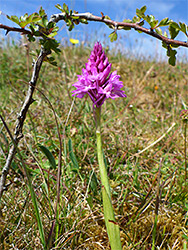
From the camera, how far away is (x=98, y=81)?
1.07 m

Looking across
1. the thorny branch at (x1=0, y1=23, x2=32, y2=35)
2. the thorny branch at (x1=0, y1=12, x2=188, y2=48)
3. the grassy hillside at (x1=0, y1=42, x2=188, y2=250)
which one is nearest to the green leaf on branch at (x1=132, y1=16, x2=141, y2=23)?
the thorny branch at (x1=0, y1=12, x2=188, y2=48)

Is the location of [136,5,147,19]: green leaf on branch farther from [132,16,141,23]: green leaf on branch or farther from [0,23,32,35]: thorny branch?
[0,23,32,35]: thorny branch

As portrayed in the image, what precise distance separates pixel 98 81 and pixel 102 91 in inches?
2.6

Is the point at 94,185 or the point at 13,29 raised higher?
the point at 13,29

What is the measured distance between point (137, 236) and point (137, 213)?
150 mm

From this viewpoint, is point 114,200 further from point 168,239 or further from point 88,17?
point 88,17

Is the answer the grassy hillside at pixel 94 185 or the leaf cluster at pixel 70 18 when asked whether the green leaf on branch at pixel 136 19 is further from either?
the grassy hillside at pixel 94 185

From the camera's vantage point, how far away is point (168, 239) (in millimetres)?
1584

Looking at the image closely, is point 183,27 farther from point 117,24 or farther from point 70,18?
point 70,18

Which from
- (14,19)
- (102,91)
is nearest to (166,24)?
(102,91)

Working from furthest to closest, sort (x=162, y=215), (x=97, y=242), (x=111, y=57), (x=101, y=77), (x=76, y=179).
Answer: (x=111, y=57) → (x=76, y=179) → (x=162, y=215) → (x=97, y=242) → (x=101, y=77)

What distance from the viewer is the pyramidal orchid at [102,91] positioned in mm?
1000

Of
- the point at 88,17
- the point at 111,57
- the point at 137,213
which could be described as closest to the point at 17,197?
the point at 137,213

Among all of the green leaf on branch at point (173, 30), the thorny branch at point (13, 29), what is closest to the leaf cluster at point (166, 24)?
the green leaf on branch at point (173, 30)
